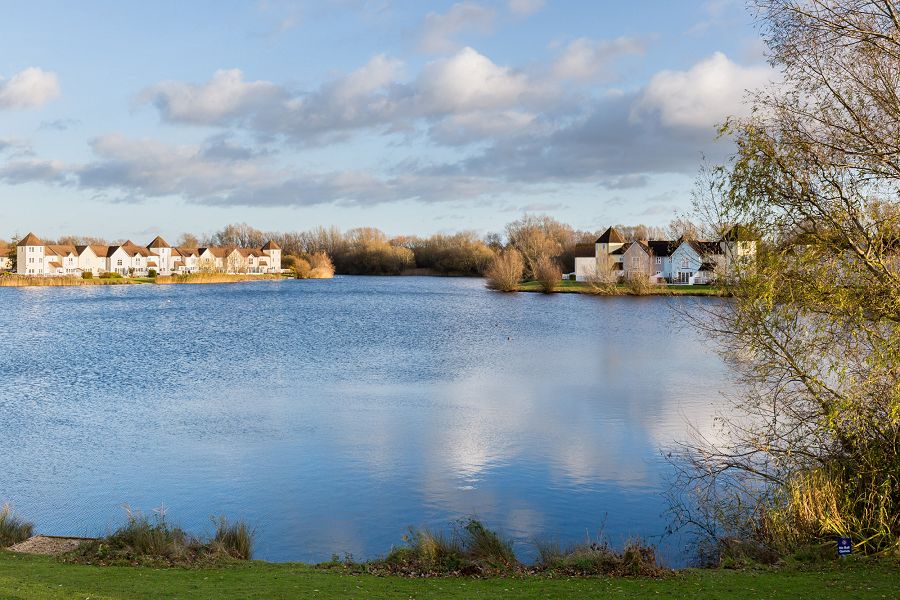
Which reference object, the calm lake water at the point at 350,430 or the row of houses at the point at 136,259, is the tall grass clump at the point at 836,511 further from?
the row of houses at the point at 136,259

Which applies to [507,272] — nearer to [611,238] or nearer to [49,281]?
[611,238]

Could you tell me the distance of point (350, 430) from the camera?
1834 centimetres

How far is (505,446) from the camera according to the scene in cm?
1700

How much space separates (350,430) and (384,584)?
10.3 metres

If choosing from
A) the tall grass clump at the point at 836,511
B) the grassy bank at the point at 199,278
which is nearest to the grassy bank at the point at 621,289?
the grassy bank at the point at 199,278

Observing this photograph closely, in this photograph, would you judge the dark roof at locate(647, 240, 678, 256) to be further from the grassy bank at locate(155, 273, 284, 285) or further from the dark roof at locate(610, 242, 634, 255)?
the grassy bank at locate(155, 273, 284, 285)

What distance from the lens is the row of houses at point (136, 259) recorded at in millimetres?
117125

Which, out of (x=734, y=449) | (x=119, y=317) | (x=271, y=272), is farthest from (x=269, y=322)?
(x=271, y=272)

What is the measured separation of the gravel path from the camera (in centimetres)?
988

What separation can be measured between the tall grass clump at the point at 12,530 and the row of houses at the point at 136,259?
11880 cm

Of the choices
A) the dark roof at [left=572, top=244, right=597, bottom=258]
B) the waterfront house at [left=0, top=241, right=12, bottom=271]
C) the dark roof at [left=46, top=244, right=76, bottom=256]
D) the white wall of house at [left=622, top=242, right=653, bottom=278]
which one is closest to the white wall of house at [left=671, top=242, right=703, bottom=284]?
the white wall of house at [left=622, top=242, right=653, bottom=278]

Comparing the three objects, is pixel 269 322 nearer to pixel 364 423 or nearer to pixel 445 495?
pixel 364 423

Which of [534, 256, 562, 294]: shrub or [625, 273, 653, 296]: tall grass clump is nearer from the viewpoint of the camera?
[625, 273, 653, 296]: tall grass clump

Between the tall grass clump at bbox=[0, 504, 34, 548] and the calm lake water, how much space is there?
68 cm
